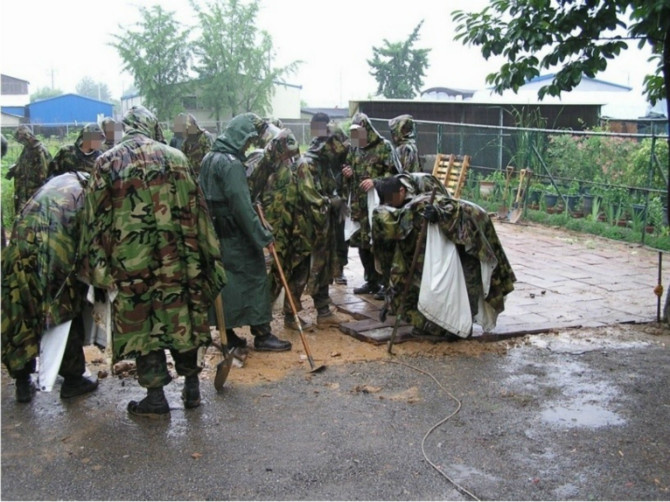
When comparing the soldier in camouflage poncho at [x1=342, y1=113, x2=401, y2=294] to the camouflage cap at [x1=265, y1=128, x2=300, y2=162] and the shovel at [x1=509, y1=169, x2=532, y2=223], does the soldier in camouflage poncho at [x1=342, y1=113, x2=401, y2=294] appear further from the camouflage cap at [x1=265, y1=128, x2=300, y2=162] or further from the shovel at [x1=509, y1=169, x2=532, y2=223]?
the shovel at [x1=509, y1=169, x2=532, y2=223]

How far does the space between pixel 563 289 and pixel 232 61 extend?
2748 centimetres

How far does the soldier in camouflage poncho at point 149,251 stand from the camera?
4262 millimetres

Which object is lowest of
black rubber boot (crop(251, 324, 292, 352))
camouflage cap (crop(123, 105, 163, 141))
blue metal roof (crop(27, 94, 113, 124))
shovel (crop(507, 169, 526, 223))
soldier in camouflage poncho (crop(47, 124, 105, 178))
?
black rubber boot (crop(251, 324, 292, 352))

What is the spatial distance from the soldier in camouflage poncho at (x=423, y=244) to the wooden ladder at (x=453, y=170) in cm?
753

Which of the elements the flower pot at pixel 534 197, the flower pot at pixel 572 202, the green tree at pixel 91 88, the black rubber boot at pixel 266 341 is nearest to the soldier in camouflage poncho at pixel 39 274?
the black rubber boot at pixel 266 341

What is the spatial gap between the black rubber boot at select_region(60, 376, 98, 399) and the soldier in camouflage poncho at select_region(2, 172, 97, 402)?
35cm

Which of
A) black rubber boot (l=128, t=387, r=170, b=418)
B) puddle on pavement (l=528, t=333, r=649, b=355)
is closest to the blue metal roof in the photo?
puddle on pavement (l=528, t=333, r=649, b=355)

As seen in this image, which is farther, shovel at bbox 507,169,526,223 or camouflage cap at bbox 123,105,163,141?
shovel at bbox 507,169,526,223

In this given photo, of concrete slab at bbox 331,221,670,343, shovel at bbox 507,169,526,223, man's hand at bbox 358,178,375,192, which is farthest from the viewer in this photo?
shovel at bbox 507,169,526,223

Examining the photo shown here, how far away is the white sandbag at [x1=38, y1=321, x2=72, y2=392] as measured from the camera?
14.0ft

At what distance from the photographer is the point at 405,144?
7.78 m

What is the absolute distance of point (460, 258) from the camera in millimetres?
6008

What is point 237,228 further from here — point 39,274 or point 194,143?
point 194,143

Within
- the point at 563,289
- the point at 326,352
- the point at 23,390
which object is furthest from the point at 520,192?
the point at 23,390
